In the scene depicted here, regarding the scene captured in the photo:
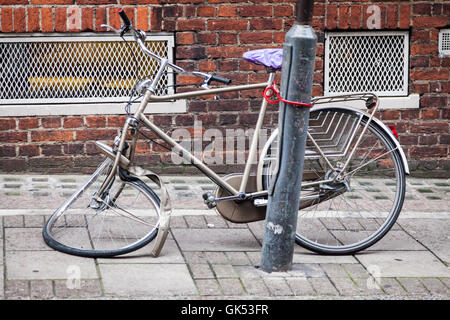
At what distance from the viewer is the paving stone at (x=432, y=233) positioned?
5.11 meters

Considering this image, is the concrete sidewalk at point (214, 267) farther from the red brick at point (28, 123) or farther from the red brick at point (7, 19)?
the red brick at point (7, 19)

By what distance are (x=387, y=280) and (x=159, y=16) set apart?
3.23 m

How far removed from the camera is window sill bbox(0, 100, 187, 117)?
6652 mm

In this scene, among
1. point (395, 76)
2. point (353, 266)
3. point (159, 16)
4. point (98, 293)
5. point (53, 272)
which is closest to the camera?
point (98, 293)

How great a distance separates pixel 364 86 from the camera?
7.09 metres

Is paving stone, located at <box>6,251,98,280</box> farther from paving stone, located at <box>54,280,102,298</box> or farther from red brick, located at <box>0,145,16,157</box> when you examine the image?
red brick, located at <box>0,145,16,157</box>

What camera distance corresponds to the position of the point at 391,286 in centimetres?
441

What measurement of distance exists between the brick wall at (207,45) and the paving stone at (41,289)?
263 centimetres

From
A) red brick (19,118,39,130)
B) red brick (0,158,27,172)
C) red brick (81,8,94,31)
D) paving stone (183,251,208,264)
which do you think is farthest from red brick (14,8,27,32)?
paving stone (183,251,208,264)

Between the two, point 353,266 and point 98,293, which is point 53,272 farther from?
point 353,266

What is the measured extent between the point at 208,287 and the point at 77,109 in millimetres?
2916

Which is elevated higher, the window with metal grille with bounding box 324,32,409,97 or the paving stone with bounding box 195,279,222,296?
the window with metal grille with bounding box 324,32,409,97

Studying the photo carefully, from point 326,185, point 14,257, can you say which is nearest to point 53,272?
point 14,257

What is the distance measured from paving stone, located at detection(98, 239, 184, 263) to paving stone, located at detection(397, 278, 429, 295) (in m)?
1.31
